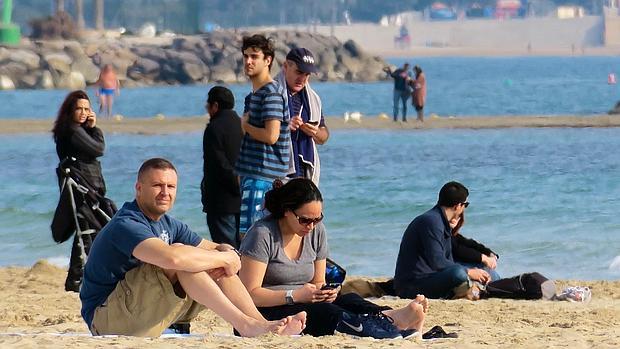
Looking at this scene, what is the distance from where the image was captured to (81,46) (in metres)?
69.0

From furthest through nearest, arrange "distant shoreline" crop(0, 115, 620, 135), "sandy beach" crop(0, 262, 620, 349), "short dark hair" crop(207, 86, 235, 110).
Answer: "distant shoreline" crop(0, 115, 620, 135), "short dark hair" crop(207, 86, 235, 110), "sandy beach" crop(0, 262, 620, 349)

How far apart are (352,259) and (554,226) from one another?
334 cm

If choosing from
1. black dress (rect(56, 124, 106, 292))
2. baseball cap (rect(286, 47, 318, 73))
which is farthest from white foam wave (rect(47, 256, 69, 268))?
baseball cap (rect(286, 47, 318, 73))

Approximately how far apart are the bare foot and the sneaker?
10cm

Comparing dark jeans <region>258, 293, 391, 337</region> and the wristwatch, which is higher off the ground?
the wristwatch

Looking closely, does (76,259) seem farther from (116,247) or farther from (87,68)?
(87,68)

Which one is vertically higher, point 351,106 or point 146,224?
point 146,224

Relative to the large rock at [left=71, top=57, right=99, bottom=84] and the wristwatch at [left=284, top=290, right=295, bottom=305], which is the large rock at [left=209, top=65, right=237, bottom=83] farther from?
the wristwatch at [left=284, top=290, right=295, bottom=305]

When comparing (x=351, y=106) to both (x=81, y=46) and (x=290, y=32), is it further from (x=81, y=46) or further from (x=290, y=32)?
(x=290, y=32)

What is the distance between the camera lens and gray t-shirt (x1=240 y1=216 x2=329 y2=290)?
21.4ft

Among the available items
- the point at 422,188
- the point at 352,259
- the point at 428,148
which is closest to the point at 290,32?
the point at 428,148

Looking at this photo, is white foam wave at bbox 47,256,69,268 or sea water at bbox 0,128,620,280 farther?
sea water at bbox 0,128,620,280

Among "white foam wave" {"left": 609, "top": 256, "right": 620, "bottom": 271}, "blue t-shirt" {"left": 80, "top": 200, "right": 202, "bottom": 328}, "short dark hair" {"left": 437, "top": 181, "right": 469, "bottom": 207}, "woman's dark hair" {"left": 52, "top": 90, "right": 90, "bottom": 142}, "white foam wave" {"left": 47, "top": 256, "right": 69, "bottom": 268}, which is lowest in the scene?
"white foam wave" {"left": 609, "top": 256, "right": 620, "bottom": 271}

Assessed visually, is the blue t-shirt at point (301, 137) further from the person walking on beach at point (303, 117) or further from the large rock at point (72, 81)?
the large rock at point (72, 81)
